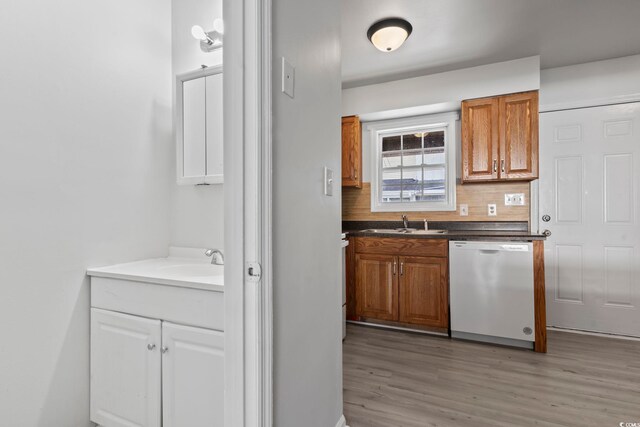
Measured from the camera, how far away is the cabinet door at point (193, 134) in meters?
1.94

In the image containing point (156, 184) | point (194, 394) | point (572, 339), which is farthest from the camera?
point (572, 339)

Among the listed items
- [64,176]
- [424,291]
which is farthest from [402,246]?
[64,176]

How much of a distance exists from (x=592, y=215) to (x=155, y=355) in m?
3.78

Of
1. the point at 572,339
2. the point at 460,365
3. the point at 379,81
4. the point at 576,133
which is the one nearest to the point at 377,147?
the point at 379,81

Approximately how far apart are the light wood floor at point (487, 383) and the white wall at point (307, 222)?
0.54 m

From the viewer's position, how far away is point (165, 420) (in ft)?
4.41

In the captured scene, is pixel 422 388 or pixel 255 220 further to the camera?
pixel 422 388

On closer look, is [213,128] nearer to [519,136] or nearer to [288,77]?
[288,77]

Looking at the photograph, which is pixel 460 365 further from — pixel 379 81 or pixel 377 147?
pixel 379 81

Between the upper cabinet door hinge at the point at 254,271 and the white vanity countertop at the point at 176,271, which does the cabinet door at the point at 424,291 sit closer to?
the white vanity countertop at the point at 176,271

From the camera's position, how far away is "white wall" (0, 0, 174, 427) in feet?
4.45

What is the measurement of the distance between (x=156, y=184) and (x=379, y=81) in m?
2.59

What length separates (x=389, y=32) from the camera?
2414 mm

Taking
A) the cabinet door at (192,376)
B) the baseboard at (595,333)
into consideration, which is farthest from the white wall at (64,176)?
the baseboard at (595,333)
